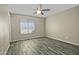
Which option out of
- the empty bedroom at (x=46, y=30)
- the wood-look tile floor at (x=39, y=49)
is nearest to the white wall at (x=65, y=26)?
the empty bedroom at (x=46, y=30)

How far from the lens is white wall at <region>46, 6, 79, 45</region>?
395 cm

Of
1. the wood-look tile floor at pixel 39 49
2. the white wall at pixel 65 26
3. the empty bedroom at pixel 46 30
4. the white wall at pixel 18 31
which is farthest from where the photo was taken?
the white wall at pixel 65 26

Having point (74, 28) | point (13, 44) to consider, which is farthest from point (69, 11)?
point (13, 44)

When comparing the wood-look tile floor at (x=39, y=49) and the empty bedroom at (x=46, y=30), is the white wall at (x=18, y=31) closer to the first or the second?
the empty bedroom at (x=46, y=30)

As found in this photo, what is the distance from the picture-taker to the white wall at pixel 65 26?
3.95 meters

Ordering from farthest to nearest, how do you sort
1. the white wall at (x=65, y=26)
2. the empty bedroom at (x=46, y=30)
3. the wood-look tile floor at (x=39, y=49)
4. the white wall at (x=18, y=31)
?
the white wall at (x=65, y=26), the white wall at (x=18, y=31), the empty bedroom at (x=46, y=30), the wood-look tile floor at (x=39, y=49)

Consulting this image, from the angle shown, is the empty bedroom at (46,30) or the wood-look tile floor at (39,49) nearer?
the wood-look tile floor at (39,49)

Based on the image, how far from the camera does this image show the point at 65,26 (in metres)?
4.48

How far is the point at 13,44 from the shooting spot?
3678 millimetres

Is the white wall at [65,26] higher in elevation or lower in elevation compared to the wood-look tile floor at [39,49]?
higher
